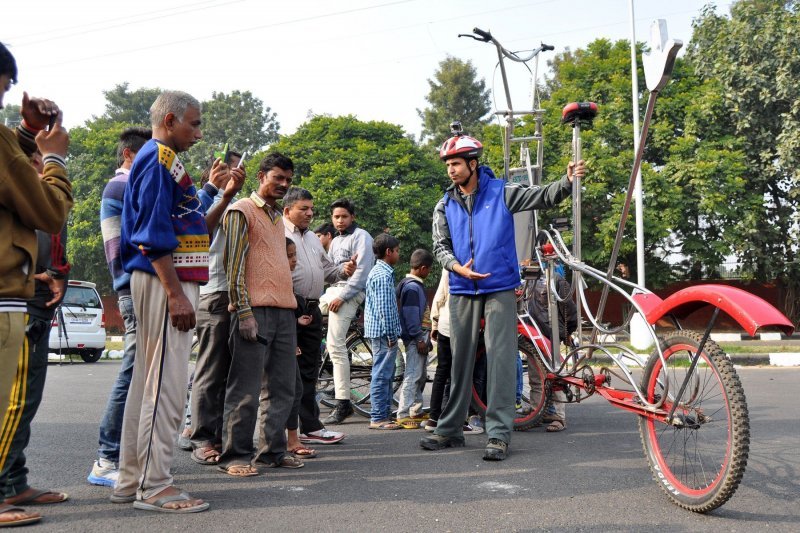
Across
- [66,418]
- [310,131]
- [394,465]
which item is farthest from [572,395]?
[310,131]

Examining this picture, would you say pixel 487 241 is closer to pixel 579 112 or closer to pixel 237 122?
pixel 579 112

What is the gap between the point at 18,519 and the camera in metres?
3.57

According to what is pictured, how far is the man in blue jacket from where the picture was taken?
5.28 metres

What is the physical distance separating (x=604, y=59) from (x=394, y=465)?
85.4 feet

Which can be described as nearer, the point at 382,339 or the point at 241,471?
the point at 241,471

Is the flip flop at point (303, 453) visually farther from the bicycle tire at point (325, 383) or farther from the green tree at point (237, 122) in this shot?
the green tree at point (237, 122)

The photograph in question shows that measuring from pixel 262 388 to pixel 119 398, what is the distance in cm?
96

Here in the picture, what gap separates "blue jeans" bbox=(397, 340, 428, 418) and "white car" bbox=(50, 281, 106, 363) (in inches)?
430

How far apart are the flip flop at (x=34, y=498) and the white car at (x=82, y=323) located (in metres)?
12.3

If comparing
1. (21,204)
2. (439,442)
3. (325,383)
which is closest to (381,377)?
(325,383)

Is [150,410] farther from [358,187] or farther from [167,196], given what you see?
[358,187]

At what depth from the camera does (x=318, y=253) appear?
20.0 ft

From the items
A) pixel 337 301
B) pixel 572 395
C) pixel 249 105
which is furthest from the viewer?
pixel 249 105

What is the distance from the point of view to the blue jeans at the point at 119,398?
4.40m
